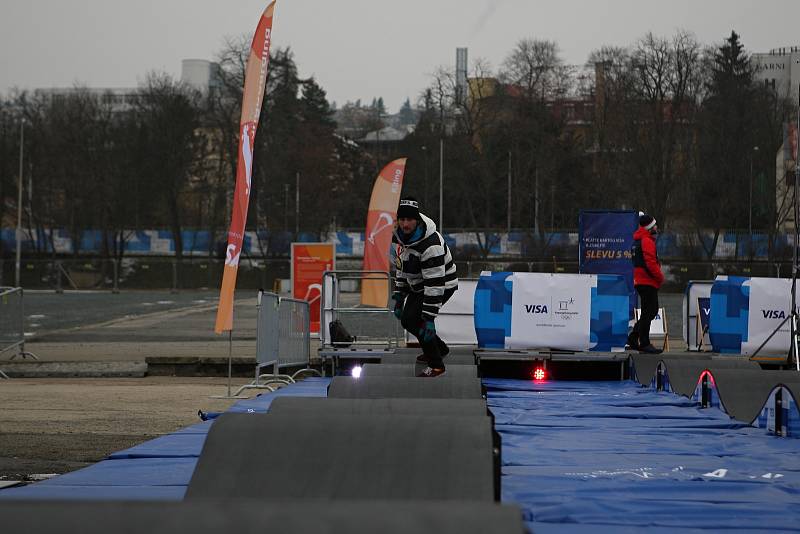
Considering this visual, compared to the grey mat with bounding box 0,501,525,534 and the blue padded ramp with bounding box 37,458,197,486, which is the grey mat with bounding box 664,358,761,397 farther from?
the grey mat with bounding box 0,501,525,534

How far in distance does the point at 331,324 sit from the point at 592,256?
593cm

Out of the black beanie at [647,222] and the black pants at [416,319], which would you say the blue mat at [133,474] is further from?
the black beanie at [647,222]

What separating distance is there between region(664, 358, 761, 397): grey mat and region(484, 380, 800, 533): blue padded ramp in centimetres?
79

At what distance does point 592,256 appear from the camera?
71.8 feet

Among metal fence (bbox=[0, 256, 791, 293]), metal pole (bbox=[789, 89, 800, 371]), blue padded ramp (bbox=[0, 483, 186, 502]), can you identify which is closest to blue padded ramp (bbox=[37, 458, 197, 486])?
blue padded ramp (bbox=[0, 483, 186, 502])

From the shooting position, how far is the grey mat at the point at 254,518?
3527mm

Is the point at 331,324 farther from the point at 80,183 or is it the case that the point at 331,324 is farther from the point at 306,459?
the point at 80,183

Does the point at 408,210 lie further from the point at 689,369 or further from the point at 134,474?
the point at 689,369

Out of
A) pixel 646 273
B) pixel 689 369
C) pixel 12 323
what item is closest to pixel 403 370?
pixel 689 369

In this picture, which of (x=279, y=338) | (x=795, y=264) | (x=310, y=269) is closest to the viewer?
(x=795, y=264)

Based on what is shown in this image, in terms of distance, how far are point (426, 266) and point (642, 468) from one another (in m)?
4.36

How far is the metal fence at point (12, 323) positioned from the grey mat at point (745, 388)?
48.3 ft

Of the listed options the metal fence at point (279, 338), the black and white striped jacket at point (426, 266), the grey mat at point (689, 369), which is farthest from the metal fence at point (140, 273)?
the black and white striped jacket at point (426, 266)

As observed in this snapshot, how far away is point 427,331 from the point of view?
12.2 metres
